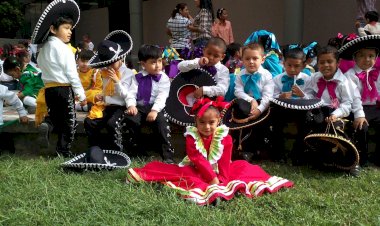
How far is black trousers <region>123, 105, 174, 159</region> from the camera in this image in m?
5.05

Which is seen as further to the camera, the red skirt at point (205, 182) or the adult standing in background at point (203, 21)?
the adult standing in background at point (203, 21)

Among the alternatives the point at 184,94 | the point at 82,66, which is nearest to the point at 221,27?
the point at 82,66

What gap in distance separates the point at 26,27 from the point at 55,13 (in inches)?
783

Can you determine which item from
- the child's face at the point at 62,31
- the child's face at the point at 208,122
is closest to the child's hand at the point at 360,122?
the child's face at the point at 208,122

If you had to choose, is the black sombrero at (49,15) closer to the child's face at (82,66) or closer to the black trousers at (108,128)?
the black trousers at (108,128)

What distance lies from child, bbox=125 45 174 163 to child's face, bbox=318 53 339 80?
1544mm

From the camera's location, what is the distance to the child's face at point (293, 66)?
4926mm

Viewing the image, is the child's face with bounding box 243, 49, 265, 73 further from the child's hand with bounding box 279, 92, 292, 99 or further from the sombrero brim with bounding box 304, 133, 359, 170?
the sombrero brim with bounding box 304, 133, 359, 170

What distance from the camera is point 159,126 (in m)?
5.05

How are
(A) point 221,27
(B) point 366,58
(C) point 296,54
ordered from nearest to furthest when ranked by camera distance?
(B) point 366,58 → (C) point 296,54 → (A) point 221,27

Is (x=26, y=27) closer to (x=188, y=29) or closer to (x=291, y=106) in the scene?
(x=188, y=29)

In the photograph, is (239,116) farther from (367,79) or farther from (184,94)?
(367,79)

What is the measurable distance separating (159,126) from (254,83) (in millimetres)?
1042

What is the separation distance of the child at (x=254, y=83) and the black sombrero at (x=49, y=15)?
1877 mm
